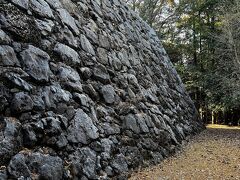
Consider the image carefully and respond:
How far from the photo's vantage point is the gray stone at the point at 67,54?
7864 mm

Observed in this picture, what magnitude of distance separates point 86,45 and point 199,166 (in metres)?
4.79

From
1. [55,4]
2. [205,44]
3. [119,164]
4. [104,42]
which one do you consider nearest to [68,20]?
[55,4]

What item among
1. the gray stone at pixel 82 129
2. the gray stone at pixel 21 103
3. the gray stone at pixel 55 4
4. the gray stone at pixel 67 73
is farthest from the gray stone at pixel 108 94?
the gray stone at pixel 21 103

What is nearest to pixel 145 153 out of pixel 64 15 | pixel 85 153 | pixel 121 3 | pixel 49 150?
pixel 85 153

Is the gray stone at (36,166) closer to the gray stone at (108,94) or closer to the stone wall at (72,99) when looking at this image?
the stone wall at (72,99)

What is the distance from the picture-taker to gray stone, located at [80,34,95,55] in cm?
912

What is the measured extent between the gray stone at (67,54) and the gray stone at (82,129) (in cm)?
137

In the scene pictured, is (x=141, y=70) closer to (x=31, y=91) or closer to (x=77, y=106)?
(x=77, y=106)

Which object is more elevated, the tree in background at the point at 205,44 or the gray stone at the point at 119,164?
the tree in background at the point at 205,44

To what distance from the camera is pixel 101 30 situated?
10891 mm

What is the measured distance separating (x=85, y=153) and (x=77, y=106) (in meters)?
1.13

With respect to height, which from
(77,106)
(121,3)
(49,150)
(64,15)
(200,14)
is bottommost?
(49,150)

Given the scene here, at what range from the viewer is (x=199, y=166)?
9688mm

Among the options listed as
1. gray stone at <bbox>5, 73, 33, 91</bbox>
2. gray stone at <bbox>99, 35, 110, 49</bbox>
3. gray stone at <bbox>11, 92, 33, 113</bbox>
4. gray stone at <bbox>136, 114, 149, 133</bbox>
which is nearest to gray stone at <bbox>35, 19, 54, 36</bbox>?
gray stone at <bbox>5, 73, 33, 91</bbox>
